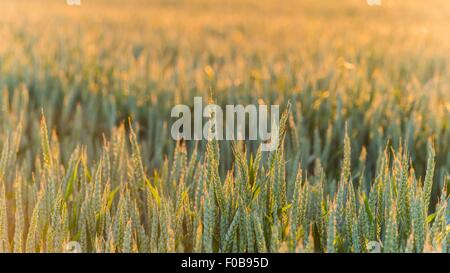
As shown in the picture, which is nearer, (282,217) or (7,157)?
(282,217)

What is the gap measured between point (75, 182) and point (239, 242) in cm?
48

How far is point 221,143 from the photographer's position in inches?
70.2

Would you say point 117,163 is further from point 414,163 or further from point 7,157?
point 414,163

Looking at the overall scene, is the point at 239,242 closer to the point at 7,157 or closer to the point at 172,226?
the point at 172,226

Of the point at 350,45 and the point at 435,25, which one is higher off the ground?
the point at 435,25

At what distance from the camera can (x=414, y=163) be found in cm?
193

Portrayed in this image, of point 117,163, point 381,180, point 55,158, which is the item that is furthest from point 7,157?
point 381,180

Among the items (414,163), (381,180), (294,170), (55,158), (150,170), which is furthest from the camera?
(414,163)

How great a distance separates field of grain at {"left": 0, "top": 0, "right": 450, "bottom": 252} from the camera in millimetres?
1119

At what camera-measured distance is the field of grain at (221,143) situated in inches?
44.1
